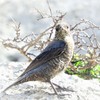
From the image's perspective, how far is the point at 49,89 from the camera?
6.18 meters

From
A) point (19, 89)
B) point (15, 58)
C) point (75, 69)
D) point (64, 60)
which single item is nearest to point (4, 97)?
point (19, 89)

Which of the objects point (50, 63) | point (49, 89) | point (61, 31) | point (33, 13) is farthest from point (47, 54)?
point (33, 13)

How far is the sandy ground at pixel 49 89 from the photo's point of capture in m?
6.02

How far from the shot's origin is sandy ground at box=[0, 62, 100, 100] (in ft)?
19.7

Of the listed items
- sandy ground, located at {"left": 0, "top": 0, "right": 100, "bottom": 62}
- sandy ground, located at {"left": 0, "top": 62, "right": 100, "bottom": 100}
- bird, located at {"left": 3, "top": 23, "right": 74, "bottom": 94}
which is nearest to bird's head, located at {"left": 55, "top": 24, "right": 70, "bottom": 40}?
bird, located at {"left": 3, "top": 23, "right": 74, "bottom": 94}

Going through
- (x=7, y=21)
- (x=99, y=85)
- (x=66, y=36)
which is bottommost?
(x=99, y=85)

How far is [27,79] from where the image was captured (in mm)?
6023

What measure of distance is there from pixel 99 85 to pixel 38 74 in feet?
2.65

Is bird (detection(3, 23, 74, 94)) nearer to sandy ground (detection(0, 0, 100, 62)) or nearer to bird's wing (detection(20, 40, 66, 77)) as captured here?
bird's wing (detection(20, 40, 66, 77))

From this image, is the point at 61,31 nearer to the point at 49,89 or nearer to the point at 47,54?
the point at 47,54

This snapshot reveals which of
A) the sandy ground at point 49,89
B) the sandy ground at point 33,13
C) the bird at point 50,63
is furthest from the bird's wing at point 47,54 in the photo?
the sandy ground at point 33,13

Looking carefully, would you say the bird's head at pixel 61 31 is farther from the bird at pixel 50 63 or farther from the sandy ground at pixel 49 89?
the sandy ground at pixel 49 89

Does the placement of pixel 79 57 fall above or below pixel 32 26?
below

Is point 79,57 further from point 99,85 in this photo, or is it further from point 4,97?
point 4,97
